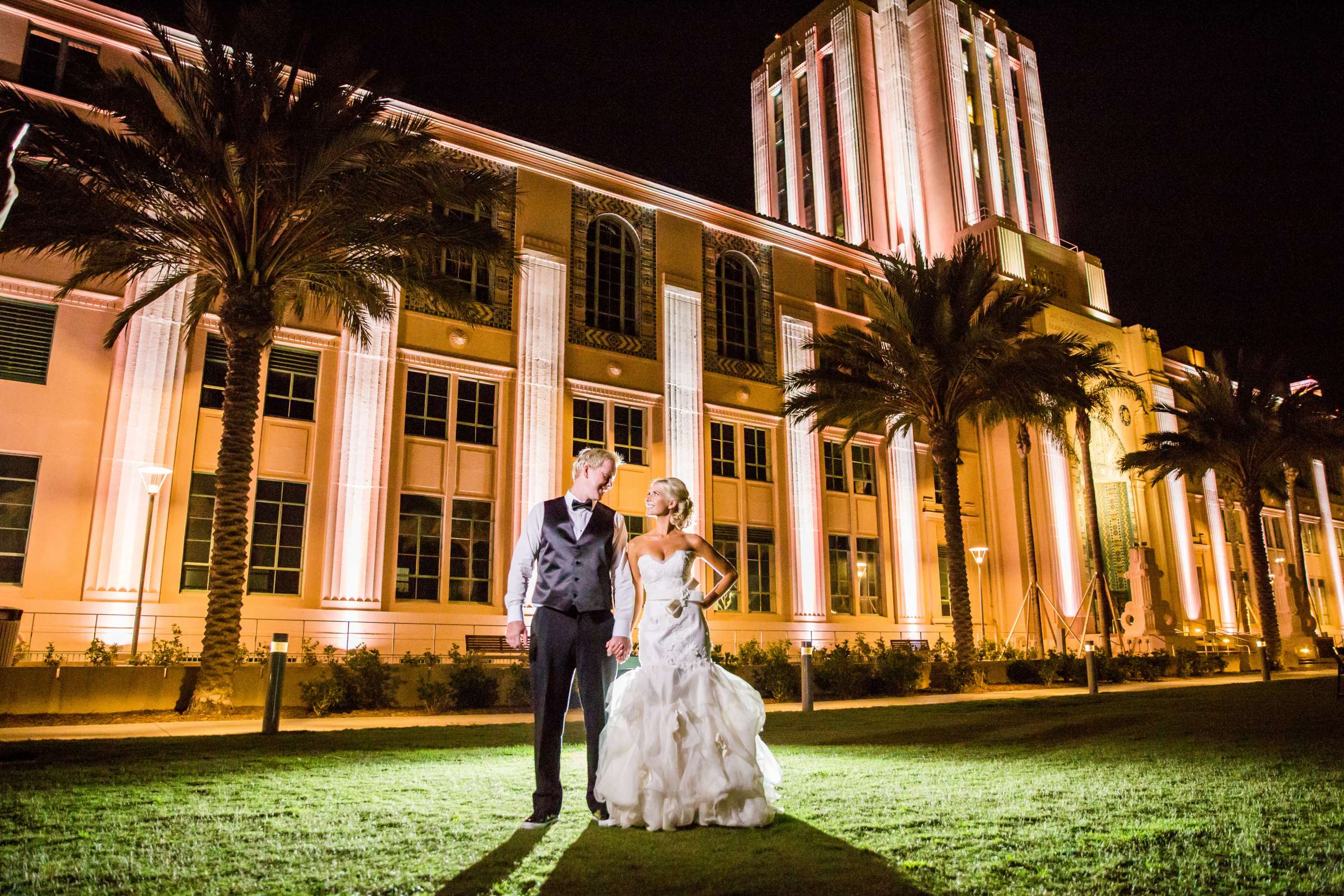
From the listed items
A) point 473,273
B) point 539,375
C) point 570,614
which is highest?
point 473,273

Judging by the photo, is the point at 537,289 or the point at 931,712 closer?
the point at 931,712

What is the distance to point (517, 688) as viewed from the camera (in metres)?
15.6

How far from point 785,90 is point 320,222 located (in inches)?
1652

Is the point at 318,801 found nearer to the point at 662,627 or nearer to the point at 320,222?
the point at 662,627

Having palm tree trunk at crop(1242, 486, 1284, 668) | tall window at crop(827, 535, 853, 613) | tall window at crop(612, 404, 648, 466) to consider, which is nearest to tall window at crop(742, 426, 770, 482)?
tall window at crop(827, 535, 853, 613)

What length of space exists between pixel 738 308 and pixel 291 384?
548 inches

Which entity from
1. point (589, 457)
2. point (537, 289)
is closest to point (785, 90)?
point (537, 289)

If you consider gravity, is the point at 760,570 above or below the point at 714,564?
above

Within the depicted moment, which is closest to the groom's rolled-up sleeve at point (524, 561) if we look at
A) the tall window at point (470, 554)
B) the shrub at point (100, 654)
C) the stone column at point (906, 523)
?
the shrub at point (100, 654)

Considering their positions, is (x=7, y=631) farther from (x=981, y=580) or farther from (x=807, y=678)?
(x=981, y=580)

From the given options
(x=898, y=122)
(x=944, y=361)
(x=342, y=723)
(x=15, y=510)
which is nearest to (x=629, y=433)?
(x=944, y=361)

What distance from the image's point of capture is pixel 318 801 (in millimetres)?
5246

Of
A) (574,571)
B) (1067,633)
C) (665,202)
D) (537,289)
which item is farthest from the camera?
(1067,633)

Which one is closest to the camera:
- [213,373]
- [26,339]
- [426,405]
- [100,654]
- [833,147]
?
[100,654]
